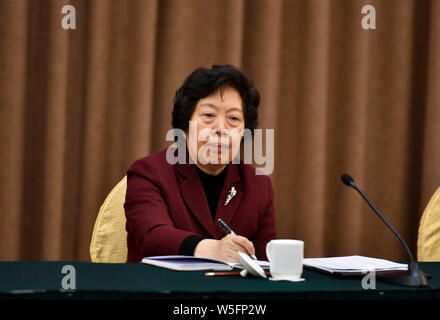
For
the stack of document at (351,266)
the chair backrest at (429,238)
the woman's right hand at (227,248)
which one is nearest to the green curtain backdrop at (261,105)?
the chair backrest at (429,238)

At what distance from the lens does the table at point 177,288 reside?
922 millimetres

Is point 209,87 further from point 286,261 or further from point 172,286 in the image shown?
point 172,286

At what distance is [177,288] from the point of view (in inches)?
38.2

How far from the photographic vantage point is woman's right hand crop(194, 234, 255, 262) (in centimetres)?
135

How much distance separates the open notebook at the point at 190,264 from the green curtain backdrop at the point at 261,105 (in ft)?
3.55

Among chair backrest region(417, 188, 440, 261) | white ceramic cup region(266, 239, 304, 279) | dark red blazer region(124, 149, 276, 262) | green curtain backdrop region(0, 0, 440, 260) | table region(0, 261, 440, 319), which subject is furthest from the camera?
green curtain backdrop region(0, 0, 440, 260)

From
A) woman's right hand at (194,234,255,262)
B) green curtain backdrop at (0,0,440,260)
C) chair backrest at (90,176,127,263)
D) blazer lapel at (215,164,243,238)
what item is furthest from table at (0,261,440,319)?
green curtain backdrop at (0,0,440,260)

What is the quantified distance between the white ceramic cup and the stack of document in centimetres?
9

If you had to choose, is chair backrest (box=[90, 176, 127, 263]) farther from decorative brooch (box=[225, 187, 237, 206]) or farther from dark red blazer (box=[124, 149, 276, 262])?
decorative brooch (box=[225, 187, 237, 206])

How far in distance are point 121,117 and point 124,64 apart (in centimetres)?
25

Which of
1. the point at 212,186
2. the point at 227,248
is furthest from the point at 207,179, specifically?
the point at 227,248

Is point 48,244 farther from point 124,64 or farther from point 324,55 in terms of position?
point 324,55

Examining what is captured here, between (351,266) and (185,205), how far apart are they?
2.18 ft
